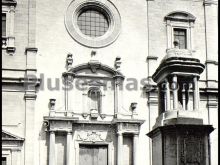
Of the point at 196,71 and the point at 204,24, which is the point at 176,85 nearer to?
the point at 196,71

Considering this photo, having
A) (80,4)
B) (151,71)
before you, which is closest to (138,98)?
(151,71)

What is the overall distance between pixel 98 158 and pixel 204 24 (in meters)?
9.39

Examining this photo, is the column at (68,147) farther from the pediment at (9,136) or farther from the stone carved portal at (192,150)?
the stone carved portal at (192,150)

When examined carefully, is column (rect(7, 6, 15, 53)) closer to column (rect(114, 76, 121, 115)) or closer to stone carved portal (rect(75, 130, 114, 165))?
stone carved portal (rect(75, 130, 114, 165))

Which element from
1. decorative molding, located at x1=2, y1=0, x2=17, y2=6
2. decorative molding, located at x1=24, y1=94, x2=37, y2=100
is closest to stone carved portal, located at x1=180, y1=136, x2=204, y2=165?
decorative molding, located at x1=24, y1=94, x2=37, y2=100

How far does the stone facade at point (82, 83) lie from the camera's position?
25245mm

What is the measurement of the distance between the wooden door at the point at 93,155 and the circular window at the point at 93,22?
202 inches

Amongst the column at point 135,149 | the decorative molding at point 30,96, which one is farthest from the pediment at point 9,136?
the column at point 135,149

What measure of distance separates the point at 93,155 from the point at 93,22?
6854 millimetres

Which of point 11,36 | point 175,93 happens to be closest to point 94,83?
point 11,36

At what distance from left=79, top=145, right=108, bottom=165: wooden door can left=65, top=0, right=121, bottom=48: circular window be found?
5.13m

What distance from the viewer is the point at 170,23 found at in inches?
1123

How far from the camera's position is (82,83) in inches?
1044

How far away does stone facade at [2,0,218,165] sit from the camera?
2525cm
